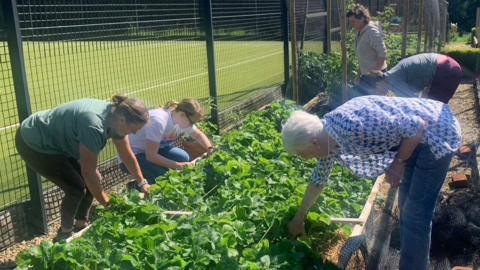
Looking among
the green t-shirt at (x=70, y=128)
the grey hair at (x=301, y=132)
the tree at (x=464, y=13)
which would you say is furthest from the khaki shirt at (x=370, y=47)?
the tree at (x=464, y=13)

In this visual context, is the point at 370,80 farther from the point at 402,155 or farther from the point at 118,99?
the point at 402,155

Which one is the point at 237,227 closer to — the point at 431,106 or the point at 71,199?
the point at 431,106

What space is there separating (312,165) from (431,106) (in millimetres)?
2074

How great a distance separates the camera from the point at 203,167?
16.9 ft

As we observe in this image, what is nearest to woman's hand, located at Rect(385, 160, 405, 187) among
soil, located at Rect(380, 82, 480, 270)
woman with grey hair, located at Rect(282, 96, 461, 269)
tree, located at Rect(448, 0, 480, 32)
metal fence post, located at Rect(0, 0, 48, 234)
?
woman with grey hair, located at Rect(282, 96, 461, 269)

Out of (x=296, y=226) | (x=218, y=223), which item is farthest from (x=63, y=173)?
(x=296, y=226)

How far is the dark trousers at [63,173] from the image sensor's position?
462 centimetres

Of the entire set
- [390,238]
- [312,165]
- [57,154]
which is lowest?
[390,238]

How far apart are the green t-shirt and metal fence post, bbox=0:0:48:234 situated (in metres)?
0.26

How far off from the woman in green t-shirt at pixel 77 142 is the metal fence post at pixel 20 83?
26 centimetres

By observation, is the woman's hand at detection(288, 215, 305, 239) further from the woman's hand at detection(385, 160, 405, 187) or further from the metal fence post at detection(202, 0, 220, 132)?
the metal fence post at detection(202, 0, 220, 132)

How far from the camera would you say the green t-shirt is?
4.21 meters

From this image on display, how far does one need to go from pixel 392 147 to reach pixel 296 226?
76 cm

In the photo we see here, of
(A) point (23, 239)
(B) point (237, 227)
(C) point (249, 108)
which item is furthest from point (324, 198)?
(C) point (249, 108)
